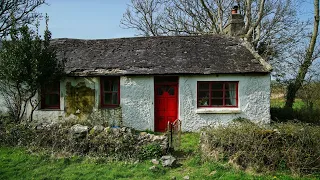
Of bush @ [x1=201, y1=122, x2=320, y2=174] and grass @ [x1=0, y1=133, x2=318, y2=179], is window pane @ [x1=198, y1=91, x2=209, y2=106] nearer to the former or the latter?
grass @ [x1=0, y1=133, x2=318, y2=179]

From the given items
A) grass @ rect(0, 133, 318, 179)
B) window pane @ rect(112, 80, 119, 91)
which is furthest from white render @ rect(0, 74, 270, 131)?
grass @ rect(0, 133, 318, 179)

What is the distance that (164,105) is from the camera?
12602 mm

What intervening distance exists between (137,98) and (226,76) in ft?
14.8

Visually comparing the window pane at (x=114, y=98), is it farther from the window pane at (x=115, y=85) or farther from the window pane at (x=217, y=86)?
the window pane at (x=217, y=86)

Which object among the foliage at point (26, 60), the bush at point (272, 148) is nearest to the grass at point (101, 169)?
the bush at point (272, 148)

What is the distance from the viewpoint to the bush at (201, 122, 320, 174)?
6.85 metres

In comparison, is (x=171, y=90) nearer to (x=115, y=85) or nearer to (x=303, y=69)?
(x=115, y=85)

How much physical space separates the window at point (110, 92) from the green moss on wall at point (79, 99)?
1.85 feet

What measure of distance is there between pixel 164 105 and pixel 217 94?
8.91 feet

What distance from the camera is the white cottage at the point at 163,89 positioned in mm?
11953

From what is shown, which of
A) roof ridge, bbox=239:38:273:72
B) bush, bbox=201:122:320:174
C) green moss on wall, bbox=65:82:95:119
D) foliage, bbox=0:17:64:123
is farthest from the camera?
green moss on wall, bbox=65:82:95:119

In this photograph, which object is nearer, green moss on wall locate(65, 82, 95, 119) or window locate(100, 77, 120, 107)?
green moss on wall locate(65, 82, 95, 119)

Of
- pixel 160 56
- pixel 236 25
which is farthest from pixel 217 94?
pixel 236 25

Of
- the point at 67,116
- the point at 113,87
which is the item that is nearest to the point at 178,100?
the point at 113,87
